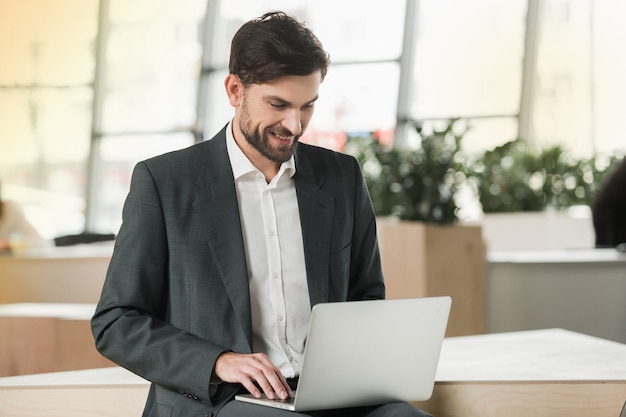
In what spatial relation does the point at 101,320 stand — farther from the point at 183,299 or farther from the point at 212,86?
the point at 212,86

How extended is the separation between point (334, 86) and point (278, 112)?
7.68 m

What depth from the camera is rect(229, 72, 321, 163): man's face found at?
7.32 feet

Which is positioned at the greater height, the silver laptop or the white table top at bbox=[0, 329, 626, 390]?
the silver laptop

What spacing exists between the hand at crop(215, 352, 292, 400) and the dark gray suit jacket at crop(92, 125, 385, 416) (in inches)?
1.3

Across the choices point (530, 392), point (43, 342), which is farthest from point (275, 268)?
point (43, 342)

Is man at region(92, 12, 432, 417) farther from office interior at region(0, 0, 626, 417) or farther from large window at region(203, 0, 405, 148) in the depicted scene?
large window at region(203, 0, 405, 148)

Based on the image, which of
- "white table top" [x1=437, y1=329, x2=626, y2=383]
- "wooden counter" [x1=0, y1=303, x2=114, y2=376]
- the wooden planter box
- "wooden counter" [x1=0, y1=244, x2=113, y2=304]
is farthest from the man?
"wooden counter" [x1=0, y1=244, x2=113, y2=304]

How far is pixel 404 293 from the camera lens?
5.36 meters

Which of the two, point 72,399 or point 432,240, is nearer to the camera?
point 72,399

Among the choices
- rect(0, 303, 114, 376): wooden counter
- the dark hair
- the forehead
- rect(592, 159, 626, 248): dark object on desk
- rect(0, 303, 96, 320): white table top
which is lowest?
rect(0, 303, 114, 376): wooden counter

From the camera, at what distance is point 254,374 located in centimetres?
203

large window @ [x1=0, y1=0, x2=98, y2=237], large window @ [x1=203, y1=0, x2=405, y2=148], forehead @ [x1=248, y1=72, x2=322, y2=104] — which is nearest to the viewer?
forehead @ [x1=248, y1=72, x2=322, y2=104]

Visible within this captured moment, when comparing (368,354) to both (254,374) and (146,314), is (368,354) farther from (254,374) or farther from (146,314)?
(146,314)

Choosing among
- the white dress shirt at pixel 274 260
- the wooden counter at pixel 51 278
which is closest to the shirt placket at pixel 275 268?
the white dress shirt at pixel 274 260
